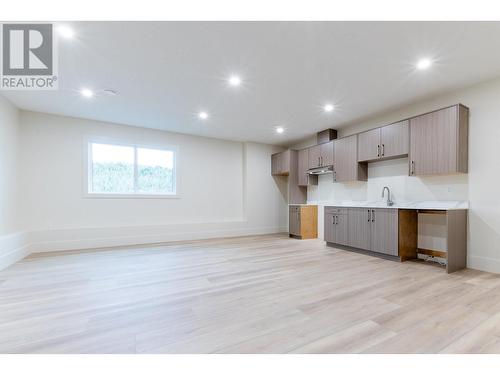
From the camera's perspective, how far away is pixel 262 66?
2.92 meters

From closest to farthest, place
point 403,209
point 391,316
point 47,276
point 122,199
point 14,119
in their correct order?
point 391,316 < point 47,276 < point 403,209 < point 14,119 < point 122,199

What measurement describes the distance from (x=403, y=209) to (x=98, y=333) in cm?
415

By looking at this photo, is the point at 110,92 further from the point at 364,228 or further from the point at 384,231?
the point at 384,231

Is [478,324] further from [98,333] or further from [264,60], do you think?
[264,60]

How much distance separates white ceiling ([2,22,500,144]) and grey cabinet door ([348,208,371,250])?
1.87m

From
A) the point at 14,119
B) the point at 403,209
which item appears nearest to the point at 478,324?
the point at 403,209

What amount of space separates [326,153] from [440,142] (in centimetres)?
228

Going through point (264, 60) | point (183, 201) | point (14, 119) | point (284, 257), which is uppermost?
point (264, 60)

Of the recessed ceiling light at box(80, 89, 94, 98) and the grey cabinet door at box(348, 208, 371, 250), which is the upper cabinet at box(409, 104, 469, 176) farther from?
the recessed ceiling light at box(80, 89, 94, 98)

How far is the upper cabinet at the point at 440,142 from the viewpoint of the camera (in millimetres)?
3342

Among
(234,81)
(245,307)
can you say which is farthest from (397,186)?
(245,307)

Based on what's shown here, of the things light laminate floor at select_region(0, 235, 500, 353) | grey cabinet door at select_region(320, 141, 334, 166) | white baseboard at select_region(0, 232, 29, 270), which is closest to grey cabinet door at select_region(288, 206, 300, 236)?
grey cabinet door at select_region(320, 141, 334, 166)

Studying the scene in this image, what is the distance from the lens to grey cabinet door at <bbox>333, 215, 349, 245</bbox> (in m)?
4.59

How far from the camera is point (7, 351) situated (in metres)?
1.52
